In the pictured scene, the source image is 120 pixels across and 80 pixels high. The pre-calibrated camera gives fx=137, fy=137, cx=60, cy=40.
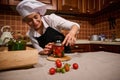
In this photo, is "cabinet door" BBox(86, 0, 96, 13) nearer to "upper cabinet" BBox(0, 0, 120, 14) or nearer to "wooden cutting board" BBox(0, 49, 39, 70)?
"upper cabinet" BBox(0, 0, 120, 14)

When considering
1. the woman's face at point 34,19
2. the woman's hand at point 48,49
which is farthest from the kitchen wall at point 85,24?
the woman's hand at point 48,49

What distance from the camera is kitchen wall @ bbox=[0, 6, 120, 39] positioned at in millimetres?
2199

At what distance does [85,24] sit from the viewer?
2.74 metres

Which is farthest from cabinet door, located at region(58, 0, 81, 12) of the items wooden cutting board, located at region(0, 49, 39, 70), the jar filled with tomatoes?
wooden cutting board, located at region(0, 49, 39, 70)

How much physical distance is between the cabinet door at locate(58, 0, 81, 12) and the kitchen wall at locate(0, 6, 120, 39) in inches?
14.6

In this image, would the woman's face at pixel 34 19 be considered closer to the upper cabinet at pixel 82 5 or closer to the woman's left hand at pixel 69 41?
the woman's left hand at pixel 69 41

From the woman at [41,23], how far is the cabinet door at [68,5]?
0.90 meters

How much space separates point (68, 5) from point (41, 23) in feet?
3.48

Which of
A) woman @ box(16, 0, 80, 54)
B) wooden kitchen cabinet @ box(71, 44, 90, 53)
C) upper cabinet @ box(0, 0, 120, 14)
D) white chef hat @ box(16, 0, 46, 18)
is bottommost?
wooden kitchen cabinet @ box(71, 44, 90, 53)

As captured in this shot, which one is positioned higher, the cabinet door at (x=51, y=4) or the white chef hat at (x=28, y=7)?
the cabinet door at (x=51, y=4)

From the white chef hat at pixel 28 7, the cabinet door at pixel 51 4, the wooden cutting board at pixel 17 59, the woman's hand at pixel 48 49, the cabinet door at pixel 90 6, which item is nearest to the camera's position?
the wooden cutting board at pixel 17 59

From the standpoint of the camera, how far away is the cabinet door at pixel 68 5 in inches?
86.7

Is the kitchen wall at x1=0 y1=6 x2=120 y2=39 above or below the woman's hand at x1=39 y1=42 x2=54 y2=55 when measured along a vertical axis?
above

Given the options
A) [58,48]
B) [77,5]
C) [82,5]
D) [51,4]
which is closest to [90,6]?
[82,5]
